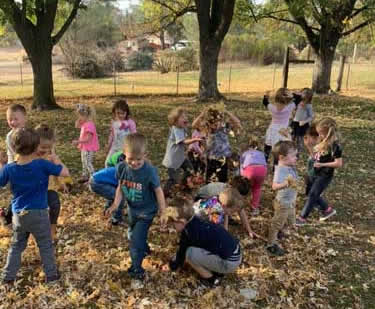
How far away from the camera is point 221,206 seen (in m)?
4.33

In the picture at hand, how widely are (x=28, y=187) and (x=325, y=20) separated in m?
15.6

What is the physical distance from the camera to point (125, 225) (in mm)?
5016

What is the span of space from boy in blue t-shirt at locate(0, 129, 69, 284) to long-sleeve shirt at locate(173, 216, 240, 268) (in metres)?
1.20

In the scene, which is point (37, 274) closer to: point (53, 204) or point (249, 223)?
point (53, 204)

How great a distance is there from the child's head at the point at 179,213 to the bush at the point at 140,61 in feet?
120

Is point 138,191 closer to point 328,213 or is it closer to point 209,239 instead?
point 209,239

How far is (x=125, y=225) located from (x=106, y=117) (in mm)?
7271

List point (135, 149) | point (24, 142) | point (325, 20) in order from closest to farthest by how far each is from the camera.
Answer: point (24, 142) → point (135, 149) → point (325, 20)

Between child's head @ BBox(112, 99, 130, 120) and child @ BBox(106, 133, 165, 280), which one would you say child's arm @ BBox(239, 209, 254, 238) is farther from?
child's head @ BBox(112, 99, 130, 120)

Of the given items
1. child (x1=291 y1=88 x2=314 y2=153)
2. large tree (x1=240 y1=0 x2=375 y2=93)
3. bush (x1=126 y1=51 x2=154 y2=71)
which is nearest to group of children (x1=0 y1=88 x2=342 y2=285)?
child (x1=291 y1=88 x2=314 y2=153)

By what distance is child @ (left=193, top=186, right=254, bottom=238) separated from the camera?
4176mm

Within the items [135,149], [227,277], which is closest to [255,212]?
[227,277]

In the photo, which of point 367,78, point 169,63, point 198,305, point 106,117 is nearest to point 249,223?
point 198,305

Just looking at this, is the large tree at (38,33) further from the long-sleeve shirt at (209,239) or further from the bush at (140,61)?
the bush at (140,61)
